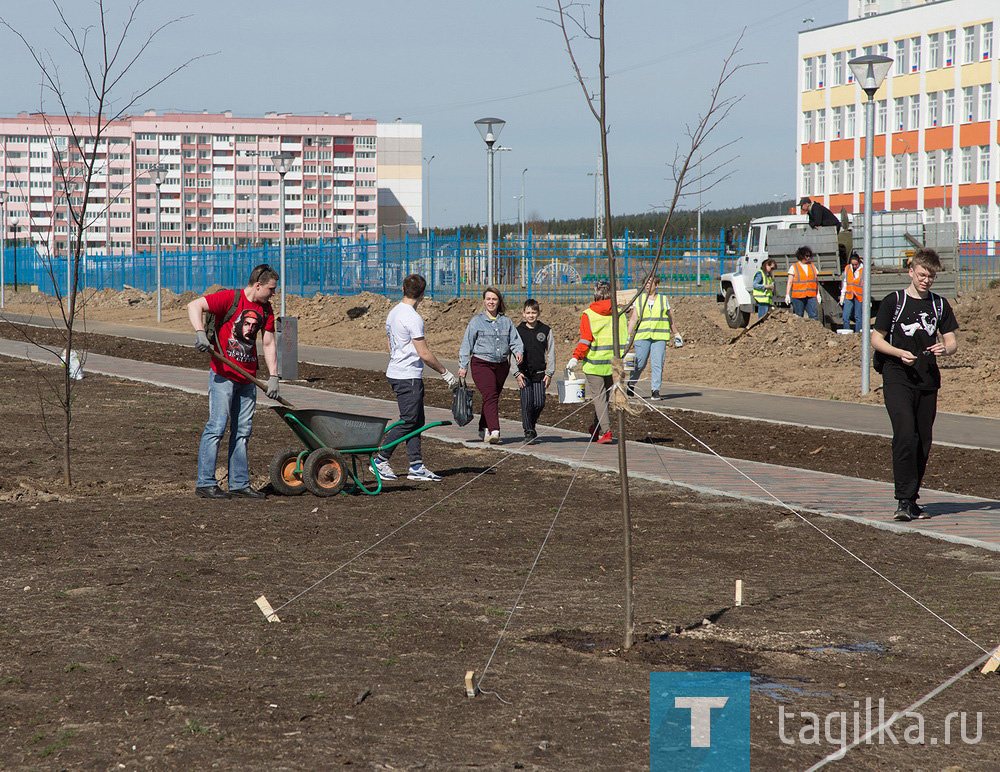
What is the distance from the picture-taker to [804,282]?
24672mm

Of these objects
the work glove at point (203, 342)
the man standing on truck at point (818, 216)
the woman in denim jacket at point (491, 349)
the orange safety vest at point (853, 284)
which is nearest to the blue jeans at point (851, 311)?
the orange safety vest at point (853, 284)

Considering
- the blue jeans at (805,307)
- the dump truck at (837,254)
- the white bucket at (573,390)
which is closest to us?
the white bucket at (573,390)

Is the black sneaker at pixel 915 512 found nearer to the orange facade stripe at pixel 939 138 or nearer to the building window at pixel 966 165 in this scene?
the building window at pixel 966 165

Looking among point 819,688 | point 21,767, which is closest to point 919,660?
point 819,688

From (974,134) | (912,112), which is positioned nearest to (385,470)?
(974,134)

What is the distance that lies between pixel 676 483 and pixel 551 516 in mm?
1692

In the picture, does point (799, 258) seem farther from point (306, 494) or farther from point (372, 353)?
point (306, 494)

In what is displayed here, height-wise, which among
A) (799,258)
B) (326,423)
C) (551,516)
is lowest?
(551,516)

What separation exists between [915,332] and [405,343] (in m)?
3.89

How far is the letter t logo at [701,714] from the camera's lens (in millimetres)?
4078

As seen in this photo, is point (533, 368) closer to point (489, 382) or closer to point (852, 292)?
point (489, 382)

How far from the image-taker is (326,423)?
8.98 meters

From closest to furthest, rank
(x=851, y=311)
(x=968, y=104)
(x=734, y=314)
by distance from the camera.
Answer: (x=851, y=311), (x=734, y=314), (x=968, y=104)

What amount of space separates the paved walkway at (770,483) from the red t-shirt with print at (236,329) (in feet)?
8.27
